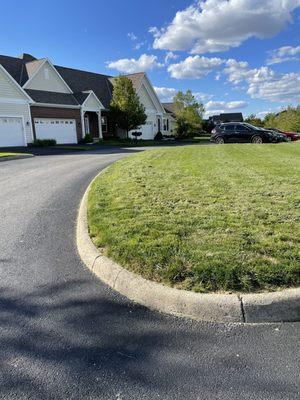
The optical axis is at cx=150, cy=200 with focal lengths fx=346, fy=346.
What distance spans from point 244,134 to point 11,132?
17.0 metres

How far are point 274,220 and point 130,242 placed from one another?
2161 mm

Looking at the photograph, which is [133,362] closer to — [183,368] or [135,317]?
[183,368]

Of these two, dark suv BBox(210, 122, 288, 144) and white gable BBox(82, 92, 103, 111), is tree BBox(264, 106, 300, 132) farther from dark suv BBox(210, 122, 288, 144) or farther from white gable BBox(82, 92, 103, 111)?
white gable BBox(82, 92, 103, 111)

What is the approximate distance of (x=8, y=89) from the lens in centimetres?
2534

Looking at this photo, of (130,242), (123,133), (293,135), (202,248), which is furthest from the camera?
(123,133)

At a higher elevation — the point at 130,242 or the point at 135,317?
the point at 130,242

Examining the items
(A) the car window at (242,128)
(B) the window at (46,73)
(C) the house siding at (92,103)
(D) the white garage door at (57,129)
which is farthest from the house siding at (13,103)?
(A) the car window at (242,128)

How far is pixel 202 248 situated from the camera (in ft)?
13.4

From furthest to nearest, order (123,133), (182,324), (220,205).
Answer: (123,133) → (220,205) → (182,324)

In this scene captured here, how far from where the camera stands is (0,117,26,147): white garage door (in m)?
25.1

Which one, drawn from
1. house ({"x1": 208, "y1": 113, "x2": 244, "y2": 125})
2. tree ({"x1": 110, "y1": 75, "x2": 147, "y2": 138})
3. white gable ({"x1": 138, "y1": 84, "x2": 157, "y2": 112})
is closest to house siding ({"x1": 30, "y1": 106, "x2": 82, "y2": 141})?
tree ({"x1": 110, "y1": 75, "x2": 147, "y2": 138})

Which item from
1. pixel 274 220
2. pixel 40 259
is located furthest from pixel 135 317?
pixel 274 220

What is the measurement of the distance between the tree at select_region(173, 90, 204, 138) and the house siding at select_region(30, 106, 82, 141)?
605 inches

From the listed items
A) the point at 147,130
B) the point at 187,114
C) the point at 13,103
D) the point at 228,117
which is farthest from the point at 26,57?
the point at 228,117
